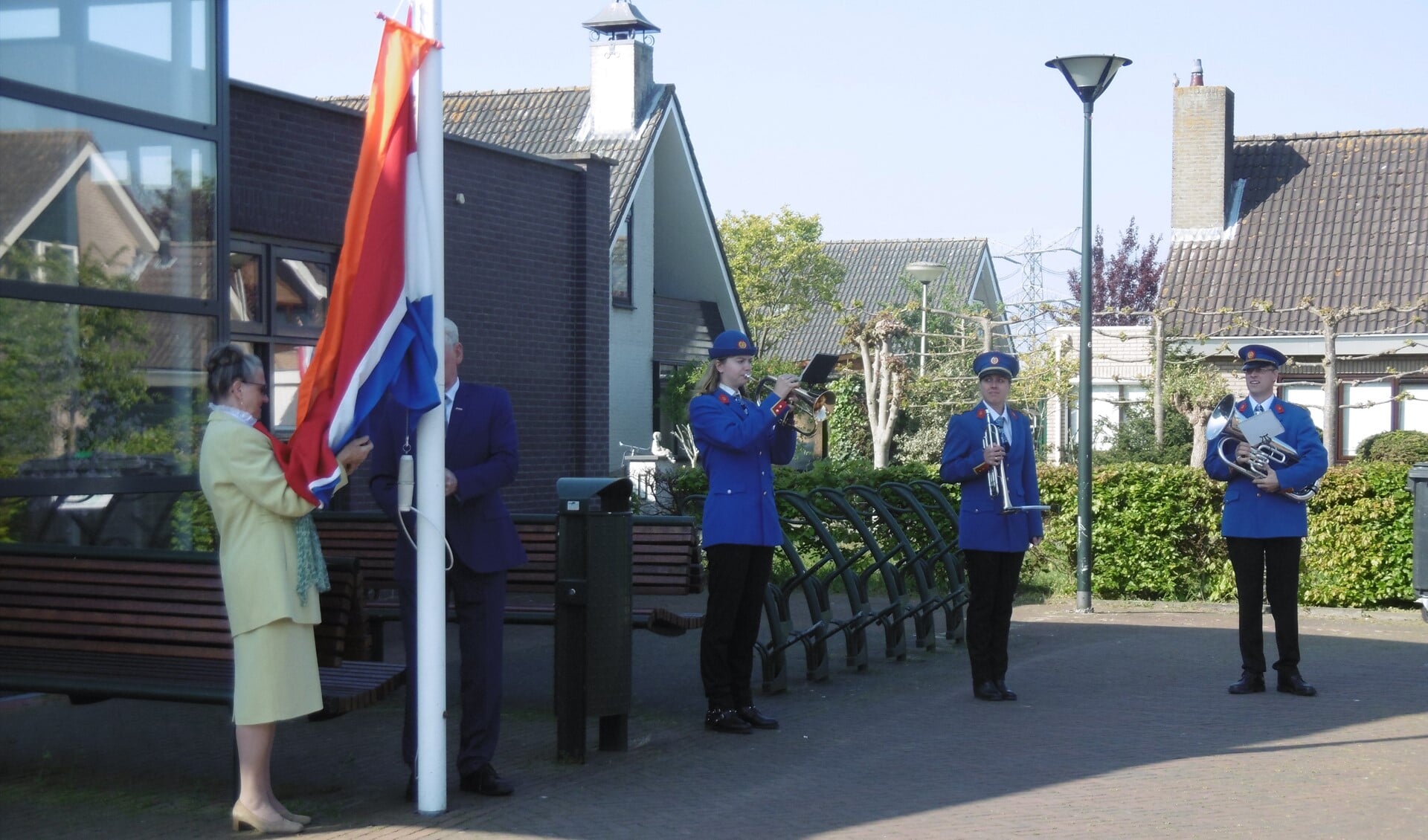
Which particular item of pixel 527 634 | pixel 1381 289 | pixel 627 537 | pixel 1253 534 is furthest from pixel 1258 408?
pixel 1381 289

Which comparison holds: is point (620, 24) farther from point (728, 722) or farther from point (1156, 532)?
point (728, 722)

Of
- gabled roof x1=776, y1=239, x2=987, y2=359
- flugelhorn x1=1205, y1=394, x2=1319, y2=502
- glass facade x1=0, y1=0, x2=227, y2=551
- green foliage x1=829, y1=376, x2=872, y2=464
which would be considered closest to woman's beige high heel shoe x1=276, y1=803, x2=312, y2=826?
glass facade x1=0, y1=0, x2=227, y2=551

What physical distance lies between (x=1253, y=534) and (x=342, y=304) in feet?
17.9

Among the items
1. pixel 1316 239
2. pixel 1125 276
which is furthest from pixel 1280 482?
pixel 1125 276

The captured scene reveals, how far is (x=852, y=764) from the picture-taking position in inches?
273

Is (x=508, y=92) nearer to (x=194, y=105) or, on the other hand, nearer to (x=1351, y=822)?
(x=194, y=105)

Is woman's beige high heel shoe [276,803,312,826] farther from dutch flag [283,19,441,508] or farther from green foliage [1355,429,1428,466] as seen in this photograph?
green foliage [1355,429,1428,466]

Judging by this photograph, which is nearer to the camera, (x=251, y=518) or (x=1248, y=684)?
(x=251, y=518)

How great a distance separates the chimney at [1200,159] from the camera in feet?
94.7

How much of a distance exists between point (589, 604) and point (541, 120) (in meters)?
20.8

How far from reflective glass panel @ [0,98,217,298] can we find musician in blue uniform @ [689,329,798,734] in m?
3.10

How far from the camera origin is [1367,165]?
2977cm

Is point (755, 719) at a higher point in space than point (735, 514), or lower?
lower

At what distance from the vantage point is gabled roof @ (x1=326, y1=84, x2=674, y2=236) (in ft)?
78.7
